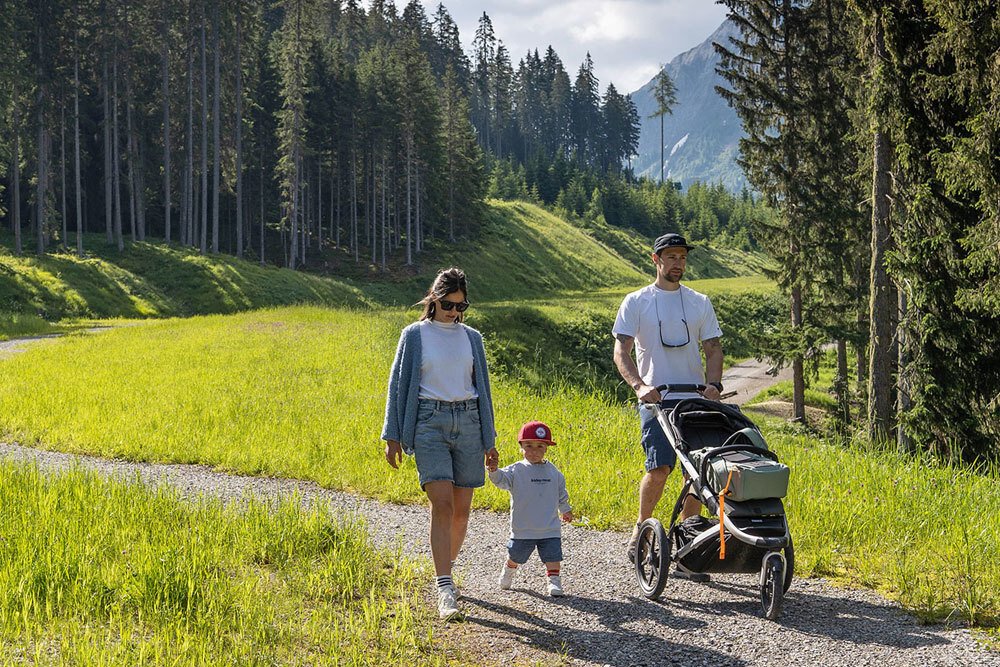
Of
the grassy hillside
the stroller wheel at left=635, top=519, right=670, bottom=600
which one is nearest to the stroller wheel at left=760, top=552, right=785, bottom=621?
the stroller wheel at left=635, top=519, right=670, bottom=600

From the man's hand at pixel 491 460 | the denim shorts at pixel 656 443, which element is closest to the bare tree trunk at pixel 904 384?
the denim shorts at pixel 656 443

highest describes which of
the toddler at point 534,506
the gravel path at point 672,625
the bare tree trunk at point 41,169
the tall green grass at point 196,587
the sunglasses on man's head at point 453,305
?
the bare tree trunk at point 41,169

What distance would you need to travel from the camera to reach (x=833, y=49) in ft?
77.3

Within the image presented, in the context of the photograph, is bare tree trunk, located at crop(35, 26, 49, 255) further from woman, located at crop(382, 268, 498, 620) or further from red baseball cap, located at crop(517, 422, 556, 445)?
red baseball cap, located at crop(517, 422, 556, 445)

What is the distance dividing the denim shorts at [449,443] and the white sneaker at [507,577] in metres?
0.79

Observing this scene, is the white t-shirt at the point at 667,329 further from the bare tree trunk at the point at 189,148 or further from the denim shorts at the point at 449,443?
the bare tree trunk at the point at 189,148

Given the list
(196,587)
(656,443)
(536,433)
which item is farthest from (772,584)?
(196,587)

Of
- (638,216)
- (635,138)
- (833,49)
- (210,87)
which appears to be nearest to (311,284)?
(210,87)

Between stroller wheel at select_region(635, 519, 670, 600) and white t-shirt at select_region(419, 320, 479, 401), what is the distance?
1588mm

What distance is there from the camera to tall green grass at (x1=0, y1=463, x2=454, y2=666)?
169 inches

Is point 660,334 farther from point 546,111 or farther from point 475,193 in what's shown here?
point 546,111

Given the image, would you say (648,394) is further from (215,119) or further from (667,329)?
(215,119)

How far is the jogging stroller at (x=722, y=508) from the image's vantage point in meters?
4.80

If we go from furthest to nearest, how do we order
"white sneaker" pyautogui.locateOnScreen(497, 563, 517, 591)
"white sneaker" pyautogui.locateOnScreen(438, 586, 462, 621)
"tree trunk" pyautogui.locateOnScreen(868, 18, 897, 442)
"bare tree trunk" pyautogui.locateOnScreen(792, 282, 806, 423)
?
"bare tree trunk" pyautogui.locateOnScreen(792, 282, 806, 423) < "tree trunk" pyautogui.locateOnScreen(868, 18, 897, 442) < "white sneaker" pyautogui.locateOnScreen(497, 563, 517, 591) < "white sneaker" pyautogui.locateOnScreen(438, 586, 462, 621)
